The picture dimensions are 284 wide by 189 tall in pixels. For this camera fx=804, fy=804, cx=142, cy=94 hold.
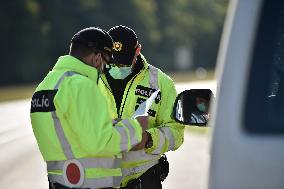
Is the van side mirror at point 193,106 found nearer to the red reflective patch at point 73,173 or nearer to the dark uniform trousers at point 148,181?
the red reflective patch at point 73,173

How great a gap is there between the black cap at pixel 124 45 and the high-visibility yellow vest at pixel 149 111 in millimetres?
121

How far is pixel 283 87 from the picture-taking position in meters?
3.12

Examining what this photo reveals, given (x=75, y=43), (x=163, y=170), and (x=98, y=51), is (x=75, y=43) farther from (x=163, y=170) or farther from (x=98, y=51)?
(x=163, y=170)

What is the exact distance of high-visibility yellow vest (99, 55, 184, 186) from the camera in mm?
4703

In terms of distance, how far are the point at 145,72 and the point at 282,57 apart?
1820 mm

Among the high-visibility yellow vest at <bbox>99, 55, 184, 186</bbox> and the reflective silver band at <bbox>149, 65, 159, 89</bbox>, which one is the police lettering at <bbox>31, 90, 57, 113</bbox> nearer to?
the high-visibility yellow vest at <bbox>99, 55, 184, 186</bbox>

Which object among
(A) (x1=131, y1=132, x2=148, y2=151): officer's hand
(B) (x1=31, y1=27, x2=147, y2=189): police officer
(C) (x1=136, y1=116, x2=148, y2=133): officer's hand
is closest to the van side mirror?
(B) (x1=31, y1=27, x2=147, y2=189): police officer

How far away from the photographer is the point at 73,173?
157 inches

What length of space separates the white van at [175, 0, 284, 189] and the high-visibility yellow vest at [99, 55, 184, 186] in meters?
2.04

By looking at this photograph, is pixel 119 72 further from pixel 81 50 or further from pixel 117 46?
pixel 81 50

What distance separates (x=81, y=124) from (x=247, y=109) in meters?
1.35

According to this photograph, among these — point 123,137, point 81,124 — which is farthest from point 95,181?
point 81,124

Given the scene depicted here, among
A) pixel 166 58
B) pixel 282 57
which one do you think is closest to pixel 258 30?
pixel 282 57

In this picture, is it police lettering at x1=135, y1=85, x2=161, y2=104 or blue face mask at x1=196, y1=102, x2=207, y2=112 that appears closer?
blue face mask at x1=196, y1=102, x2=207, y2=112
